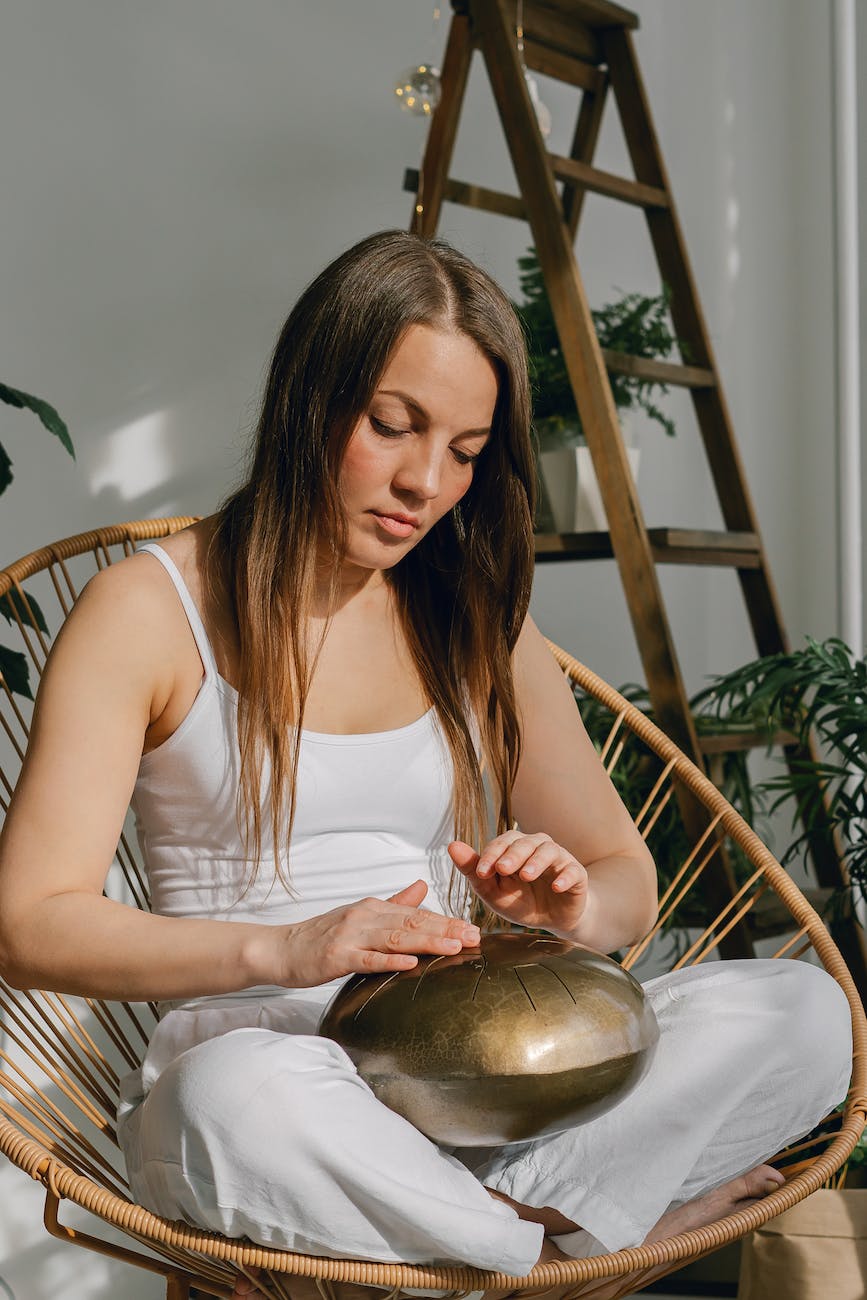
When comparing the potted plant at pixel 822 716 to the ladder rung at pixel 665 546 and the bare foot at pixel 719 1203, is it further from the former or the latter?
the bare foot at pixel 719 1203

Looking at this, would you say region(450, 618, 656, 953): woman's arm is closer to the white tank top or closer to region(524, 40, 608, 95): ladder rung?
the white tank top

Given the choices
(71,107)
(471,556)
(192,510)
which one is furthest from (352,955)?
(71,107)

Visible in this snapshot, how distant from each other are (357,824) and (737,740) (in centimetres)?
105

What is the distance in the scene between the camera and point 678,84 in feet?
9.86

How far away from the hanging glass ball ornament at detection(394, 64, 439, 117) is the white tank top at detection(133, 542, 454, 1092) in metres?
1.29

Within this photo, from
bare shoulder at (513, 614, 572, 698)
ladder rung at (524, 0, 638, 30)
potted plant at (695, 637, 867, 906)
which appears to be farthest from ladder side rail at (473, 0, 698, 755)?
bare shoulder at (513, 614, 572, 698)

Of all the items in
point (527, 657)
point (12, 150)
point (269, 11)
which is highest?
point (269, 11)

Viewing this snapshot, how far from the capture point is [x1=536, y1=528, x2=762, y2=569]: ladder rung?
2.17m

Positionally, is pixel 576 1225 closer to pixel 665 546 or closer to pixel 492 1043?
pixel 492 1043

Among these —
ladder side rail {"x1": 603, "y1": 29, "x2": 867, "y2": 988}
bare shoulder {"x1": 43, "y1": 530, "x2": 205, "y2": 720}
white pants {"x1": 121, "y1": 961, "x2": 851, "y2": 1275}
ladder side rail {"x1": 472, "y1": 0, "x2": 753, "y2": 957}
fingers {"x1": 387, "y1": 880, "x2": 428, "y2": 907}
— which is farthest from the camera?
ladder side rail {"x1": 603, "y1": 29, "x2": 867, "y2": 988}

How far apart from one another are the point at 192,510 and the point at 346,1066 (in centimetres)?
141

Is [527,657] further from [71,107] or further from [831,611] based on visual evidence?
[831,611]

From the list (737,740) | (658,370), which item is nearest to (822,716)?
(737,740)

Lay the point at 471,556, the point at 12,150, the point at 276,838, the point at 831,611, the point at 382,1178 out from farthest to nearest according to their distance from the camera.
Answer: the point at 831,611
the point at 12,150
the point at 471,556
the point at 276,838
the point at 382,1178
